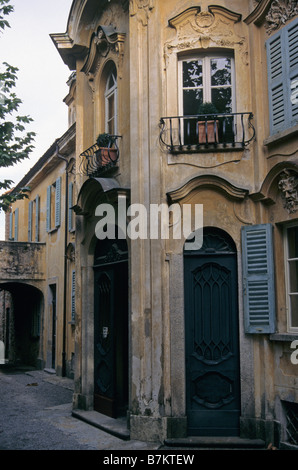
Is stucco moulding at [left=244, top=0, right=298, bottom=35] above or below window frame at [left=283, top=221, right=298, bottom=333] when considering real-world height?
above

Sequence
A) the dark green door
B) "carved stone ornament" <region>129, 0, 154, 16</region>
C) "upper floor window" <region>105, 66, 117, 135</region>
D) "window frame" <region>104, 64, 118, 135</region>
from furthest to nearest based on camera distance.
Result: "upper floor window" <region>105, 66, 117, 135</region>, "window frame" <region>104, 64, 118, 135</region>, "carved stone ornament" <region>129, 0, 154, 16</region>, the dark green door

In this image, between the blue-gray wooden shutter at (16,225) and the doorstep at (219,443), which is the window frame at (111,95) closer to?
the doorstep at (219,443)

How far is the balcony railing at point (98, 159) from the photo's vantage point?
437 inches

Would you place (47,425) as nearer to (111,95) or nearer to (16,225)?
(111,95)

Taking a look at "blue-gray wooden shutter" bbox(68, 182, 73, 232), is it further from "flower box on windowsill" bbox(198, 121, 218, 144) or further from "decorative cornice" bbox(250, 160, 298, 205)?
"decorative cornice" bbox(250, 160, 298, 205)

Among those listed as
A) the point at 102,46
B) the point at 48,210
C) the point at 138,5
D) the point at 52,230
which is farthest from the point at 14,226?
the point at 138,5

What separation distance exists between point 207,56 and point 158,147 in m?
1.89

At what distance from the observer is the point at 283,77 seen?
919 cm

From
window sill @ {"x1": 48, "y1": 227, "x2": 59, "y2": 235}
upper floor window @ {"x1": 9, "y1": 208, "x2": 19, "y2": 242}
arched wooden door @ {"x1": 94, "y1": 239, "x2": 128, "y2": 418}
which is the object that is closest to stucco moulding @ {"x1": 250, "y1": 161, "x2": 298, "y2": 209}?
arched wooden door @ {"x1": 94, "y1": 239, "x2": 128, "y2": 418}

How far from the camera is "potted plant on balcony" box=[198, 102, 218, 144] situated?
9750 millimetres

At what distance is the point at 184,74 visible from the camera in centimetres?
1034

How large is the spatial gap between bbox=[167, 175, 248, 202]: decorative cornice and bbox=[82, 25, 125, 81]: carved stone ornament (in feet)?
10.3

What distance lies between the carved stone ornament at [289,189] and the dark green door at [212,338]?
4.02 feet

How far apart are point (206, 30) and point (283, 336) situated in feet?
17.5
